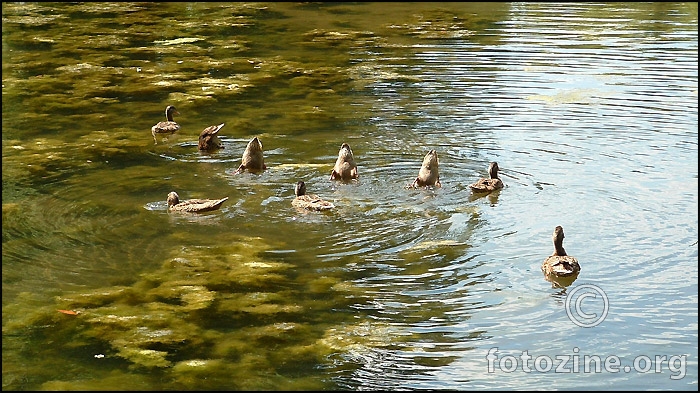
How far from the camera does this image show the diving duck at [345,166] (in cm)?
1062

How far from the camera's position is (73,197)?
1045 cm

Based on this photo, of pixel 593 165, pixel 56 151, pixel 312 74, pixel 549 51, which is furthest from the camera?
pixel 549 51

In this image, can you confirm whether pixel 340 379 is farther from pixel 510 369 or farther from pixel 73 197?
pixel 73 197

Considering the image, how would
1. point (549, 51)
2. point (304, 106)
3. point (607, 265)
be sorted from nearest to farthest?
1. point (607, 265)
2. point (304, 106)
3. point (549, 51)

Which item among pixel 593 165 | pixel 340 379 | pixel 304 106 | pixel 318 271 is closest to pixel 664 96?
Result: pixel 593 165

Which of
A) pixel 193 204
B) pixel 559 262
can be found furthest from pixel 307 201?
pixel 559 262

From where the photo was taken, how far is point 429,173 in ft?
34.1

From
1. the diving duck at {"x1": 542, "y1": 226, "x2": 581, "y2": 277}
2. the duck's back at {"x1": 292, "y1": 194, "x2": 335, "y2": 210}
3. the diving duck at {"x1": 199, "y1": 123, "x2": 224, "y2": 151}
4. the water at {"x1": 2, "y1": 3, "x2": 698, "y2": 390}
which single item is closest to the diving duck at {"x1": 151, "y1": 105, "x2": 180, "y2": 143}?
the water at {"x1": 2, "y1": 3, "x2": 698, "y2": 390}

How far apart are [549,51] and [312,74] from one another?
4.39 meters

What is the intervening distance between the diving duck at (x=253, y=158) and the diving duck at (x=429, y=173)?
185 cm

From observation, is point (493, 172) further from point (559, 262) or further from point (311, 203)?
point (559, 262)

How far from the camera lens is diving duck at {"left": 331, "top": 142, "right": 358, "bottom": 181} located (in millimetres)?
10625

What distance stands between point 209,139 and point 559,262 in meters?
5.33

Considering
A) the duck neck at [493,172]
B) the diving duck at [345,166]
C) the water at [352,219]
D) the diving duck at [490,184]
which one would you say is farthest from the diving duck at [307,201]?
the duck neck at [493,172]
